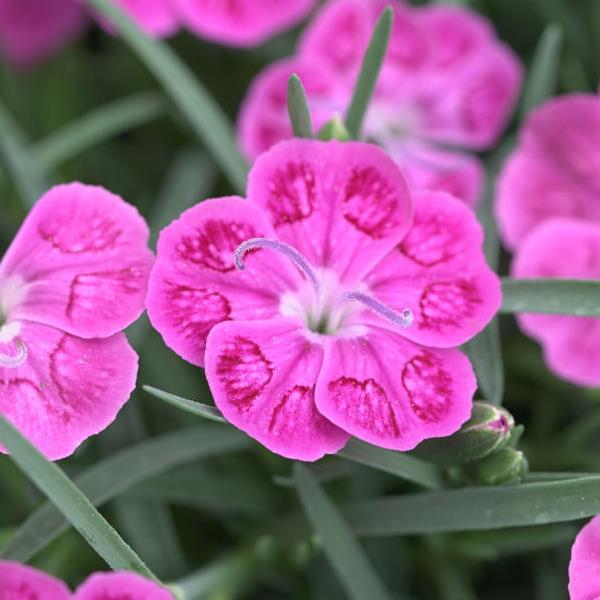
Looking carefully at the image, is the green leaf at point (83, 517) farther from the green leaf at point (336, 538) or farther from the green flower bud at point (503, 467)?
the green flower bud at point (503, 467)

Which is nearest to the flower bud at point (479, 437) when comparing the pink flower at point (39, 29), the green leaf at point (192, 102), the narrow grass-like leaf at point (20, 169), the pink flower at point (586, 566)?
the pink flower at point (586, 566)

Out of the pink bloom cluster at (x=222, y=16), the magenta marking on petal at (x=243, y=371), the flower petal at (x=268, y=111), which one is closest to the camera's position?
A: the magenta marking on petal at (x=243, y=371)

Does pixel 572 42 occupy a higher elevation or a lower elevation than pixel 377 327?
lower

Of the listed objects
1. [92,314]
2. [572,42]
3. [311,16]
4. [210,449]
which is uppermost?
[92,314]

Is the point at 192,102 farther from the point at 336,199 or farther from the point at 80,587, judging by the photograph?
the point at 80,587

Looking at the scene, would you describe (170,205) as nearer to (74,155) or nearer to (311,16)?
(74,155)

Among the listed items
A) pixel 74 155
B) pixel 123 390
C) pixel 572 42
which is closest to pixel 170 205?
pixel 74 155

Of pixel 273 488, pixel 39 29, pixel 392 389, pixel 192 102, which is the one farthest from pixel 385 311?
pixel 39 29
